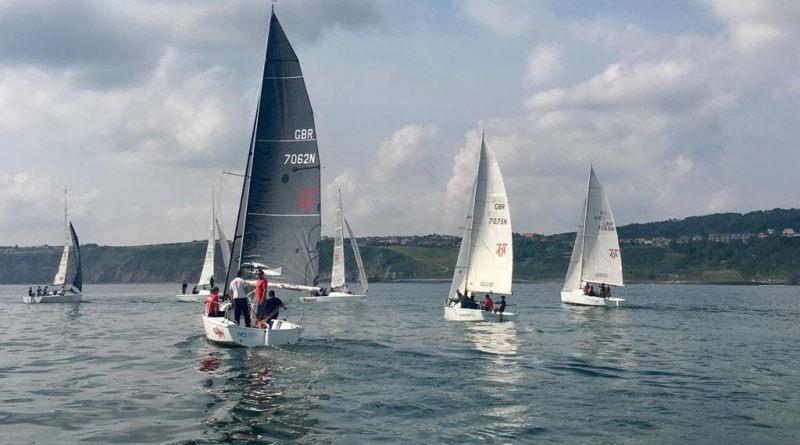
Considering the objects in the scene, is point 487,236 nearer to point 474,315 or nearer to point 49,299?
point 474,315

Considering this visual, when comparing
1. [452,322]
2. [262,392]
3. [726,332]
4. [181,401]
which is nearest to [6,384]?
[181,401]

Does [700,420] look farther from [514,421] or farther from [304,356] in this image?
[304,356]

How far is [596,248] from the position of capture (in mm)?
66812

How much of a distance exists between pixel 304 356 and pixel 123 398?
8.17 m

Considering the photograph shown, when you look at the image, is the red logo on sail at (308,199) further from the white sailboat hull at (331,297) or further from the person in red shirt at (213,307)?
the white sailboat hull at (331,297)

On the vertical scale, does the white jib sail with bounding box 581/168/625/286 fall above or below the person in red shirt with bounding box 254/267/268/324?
above

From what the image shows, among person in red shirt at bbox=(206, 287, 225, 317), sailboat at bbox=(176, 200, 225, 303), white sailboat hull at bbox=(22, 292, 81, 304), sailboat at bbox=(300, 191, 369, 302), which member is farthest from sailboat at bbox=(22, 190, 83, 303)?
person in red shirt at bbox=(206, 287, 225, 317)

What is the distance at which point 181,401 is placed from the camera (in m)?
17.8

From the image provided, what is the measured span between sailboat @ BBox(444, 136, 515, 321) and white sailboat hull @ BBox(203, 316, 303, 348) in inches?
823

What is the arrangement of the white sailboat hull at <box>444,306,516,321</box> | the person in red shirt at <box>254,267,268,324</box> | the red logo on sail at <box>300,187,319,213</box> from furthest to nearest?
the white sailboat hull at <box>444,306,516,321</box> → the red logo on sail at <box>300,187,319,213</box> → the person in red shirt at <box>254,267,268,324</box>

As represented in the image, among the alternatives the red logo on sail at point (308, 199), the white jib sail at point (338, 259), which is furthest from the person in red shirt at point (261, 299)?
the white jib sail at point (338, 259)

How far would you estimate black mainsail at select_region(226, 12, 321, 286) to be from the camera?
28.7 metres

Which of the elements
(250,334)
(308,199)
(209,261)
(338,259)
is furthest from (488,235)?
(209,261)

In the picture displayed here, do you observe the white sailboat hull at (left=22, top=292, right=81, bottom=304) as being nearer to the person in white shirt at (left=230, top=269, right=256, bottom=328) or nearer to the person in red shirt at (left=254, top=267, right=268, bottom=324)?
the person in white shirt at (left=230, top=269, right=256, bottom=328)
